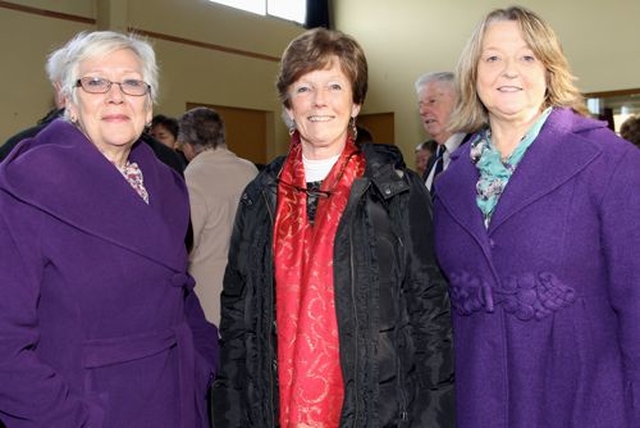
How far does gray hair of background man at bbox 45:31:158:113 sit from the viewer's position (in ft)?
6.15

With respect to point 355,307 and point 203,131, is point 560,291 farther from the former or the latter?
point 203,131

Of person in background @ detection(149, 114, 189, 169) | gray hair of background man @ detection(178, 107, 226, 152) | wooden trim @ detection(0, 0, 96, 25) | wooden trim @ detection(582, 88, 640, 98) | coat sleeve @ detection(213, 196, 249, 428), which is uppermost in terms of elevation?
wooden trim @ detection(0, 0, 96, 25)

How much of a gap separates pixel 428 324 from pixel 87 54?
114 centimetres

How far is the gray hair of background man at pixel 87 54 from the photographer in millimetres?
1873

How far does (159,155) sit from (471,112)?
4.13 feet

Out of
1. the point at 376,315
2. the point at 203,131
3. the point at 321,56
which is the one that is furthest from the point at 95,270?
the point at 203,131

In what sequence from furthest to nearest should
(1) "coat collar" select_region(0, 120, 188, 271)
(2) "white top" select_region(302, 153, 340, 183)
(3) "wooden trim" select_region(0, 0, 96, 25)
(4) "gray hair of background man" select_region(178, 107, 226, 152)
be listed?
(3) "wooden trim" select_region(0, 0, 96, 25)
(4) "gray hair of background man" select_region(178, 107, 226, 152)
(2) "white top" select_region(302, 153, 340, 183)
(1) "coat collar" select_region(0, 120, 188, 271)

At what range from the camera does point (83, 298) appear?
5.50 ft

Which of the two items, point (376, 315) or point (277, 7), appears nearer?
point (376, 315)

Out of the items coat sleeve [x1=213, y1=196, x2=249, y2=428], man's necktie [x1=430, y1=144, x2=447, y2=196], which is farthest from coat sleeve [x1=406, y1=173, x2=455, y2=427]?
man's necktie [x1=430, y1=144, x2=447, y2=196]

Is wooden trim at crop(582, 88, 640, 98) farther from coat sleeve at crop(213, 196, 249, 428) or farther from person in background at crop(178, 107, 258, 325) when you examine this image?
coat sleeve at crop(213, 196, 249, 428)

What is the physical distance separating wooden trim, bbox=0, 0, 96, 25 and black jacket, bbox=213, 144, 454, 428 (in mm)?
6492

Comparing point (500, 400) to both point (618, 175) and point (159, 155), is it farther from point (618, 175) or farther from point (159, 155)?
point (159, 155)

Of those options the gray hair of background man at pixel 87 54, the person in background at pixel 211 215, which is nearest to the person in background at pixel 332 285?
the gray hair of background man at pixel 87 54
